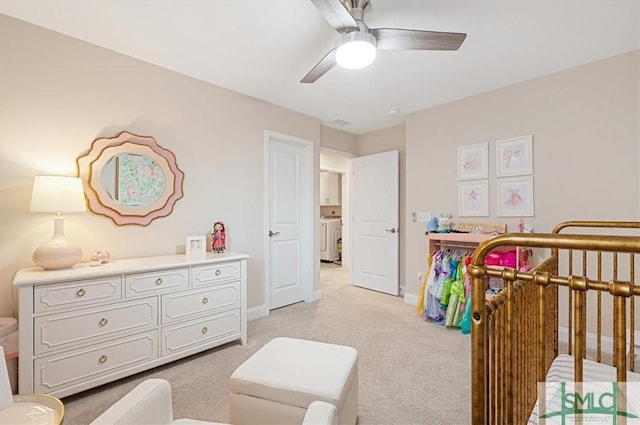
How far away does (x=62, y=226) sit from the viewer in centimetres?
198

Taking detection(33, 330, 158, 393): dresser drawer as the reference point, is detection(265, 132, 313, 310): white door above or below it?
above

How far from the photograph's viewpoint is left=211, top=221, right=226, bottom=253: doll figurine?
2.81 m

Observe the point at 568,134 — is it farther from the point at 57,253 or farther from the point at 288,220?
the point at 57,253

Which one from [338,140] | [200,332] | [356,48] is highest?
[338,140]

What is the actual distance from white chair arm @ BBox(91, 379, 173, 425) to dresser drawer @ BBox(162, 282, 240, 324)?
118 cm

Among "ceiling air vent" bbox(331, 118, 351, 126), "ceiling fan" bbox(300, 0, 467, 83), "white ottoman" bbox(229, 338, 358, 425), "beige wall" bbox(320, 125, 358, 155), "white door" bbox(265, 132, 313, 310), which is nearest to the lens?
"white ottoman" bbox(229, 338, 358, 425)

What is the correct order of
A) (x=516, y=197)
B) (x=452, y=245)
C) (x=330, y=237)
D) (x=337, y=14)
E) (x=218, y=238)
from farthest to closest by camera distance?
(x=330, y=237), (x=452, y=245), (x=516, y=197), (x=218, y=238), (x=337, y=14)

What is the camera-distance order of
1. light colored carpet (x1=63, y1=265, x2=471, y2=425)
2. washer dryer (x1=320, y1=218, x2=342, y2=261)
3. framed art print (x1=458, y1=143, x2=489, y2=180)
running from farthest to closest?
washer dryer (x1=320, y1=218, x2=342, y2=261), framed art print (x1=458, y1=143, x2=489, y2=180), light colored carpet (x1=63, y1=265, x2=471, y2=425)

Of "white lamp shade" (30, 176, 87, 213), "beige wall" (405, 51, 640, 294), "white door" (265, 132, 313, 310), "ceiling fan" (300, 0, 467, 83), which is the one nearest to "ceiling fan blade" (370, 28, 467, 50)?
"ceiling fan" (300, 0, 467, 83)

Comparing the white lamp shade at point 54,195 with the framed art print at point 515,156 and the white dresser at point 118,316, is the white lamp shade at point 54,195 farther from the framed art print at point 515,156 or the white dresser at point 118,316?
the framed art print at point 515,156

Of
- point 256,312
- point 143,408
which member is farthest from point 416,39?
point 256,312

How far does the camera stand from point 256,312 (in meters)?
3.30

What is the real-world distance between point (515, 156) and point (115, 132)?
3671mm

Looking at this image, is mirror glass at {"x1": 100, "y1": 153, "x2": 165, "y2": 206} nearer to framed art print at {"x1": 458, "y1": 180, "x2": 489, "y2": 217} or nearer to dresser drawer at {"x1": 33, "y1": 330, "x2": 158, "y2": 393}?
dresser drawer at {"x1": 33, "y1": 330, "x2": 158, "y2": 393}
